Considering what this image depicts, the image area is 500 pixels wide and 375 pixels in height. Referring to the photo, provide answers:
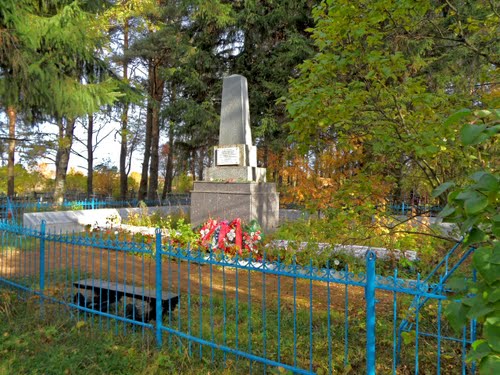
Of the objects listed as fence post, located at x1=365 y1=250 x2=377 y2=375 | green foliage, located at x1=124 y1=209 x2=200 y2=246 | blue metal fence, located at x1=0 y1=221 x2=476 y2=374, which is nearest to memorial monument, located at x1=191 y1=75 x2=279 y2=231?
green foliage, located at x1=124 y1=209 x2=200 y2=246

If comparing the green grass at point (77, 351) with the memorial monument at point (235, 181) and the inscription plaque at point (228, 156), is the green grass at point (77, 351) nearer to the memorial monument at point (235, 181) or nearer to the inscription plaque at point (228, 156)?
the memorial monument at point (235, 181)

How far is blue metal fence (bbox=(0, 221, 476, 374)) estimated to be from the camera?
2861 mm

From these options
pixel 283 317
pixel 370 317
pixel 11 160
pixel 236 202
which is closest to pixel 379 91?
pixel 370 317


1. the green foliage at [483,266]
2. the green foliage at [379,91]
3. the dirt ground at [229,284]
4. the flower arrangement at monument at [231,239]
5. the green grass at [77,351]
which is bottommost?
the green grass at [77,351]

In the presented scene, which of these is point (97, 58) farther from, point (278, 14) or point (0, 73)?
point (278, 14)

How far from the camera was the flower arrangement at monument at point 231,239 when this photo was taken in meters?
7.43

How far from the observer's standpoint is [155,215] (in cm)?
1227

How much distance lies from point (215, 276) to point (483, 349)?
18.2ft

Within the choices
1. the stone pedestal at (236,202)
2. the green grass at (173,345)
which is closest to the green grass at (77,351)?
the green grass at (173,345)

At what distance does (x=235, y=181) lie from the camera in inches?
377

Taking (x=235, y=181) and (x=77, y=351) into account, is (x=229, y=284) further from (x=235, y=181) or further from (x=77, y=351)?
(x=235, y=181)

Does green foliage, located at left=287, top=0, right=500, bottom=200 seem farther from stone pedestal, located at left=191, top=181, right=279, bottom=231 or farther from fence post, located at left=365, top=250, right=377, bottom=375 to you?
stone pedestal, located at left=191, top=181, right=279, bottom=231

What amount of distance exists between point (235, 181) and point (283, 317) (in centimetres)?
550

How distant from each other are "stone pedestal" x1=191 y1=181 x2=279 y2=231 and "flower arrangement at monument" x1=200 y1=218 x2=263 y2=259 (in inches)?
50.3
